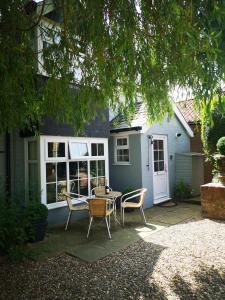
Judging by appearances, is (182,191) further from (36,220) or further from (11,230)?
(11,230)

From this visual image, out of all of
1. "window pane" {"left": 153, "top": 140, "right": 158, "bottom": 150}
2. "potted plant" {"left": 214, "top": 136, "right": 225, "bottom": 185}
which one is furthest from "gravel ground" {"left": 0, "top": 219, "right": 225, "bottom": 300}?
"window pane" {"left": 153, "top": 140, "right": 158, "bottom": 150}

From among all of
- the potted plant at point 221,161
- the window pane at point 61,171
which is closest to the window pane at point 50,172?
the window pane at point 61,171

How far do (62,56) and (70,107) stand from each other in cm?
101

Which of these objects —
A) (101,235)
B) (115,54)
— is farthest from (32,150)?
(115,54)

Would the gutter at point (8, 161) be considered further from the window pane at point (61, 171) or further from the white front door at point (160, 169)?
the white front door at point (160, 169)

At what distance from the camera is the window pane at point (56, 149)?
24.5 feet

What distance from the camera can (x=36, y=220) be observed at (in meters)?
6.00

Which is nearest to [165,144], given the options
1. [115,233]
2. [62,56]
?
[115,233]

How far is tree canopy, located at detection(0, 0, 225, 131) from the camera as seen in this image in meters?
2.83

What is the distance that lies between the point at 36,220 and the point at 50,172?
1745mm

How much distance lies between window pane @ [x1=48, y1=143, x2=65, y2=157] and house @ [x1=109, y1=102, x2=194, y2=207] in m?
2.93

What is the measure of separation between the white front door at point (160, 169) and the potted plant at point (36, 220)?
5291 millimetres

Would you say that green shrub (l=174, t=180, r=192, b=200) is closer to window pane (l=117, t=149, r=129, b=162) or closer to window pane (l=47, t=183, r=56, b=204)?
window pane (l=117, t=149, r=129, b=162)

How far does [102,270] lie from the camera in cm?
453
